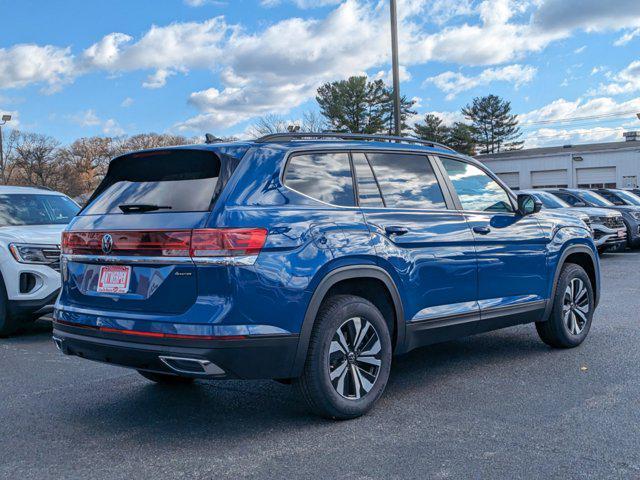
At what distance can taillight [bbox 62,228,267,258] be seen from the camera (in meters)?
3.91

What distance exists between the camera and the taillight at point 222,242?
12.8ft

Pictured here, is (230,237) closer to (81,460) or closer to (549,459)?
(81,460)

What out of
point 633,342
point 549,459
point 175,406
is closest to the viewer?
point 549,459

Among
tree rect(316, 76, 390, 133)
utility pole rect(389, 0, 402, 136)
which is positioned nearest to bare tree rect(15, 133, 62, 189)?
tree rect(316, 76, 390, 133)

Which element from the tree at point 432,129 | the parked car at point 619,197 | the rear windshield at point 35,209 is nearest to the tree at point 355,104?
the tree at point 432,129

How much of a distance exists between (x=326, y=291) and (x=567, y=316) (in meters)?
3.15

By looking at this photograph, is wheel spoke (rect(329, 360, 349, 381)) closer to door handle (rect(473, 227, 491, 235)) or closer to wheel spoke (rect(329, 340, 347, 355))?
wheel spoke (rect(329, 340, 347, 355))

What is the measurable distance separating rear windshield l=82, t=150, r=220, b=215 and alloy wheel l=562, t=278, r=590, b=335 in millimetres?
3721

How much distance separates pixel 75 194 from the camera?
68.9 meters

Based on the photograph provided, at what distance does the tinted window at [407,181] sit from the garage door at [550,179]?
51136mm

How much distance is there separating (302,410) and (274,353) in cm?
88

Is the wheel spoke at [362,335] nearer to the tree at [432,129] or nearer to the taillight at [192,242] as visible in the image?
the taillight at [192,242]

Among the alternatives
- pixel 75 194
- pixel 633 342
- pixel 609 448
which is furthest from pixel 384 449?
pixel 75 194

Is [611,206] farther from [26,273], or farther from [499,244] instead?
[26,273]
